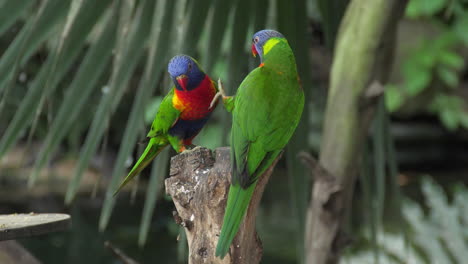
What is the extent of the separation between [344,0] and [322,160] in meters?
0.34

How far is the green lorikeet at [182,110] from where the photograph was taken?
50cm

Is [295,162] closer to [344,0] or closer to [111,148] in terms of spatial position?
[344,0]

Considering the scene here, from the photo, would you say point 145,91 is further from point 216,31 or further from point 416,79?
point 416,79

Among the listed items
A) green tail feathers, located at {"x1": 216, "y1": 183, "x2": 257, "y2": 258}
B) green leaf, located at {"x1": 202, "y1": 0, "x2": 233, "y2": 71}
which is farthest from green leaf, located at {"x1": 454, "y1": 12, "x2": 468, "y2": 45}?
green tail feathers, located at {"x1": 216, "y1": 183, "x2": 257, "y2": 258}

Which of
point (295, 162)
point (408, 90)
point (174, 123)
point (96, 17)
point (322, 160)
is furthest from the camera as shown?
point (408, 90)

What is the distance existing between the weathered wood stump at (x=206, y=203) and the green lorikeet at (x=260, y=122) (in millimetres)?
98

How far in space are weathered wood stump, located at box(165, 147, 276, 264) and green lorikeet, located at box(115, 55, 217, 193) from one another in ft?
0.10

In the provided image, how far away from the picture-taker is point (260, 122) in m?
0.46

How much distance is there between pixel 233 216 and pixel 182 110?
126mm

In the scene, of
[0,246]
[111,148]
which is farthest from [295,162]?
[111,148]

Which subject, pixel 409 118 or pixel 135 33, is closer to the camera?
pixel 135 33

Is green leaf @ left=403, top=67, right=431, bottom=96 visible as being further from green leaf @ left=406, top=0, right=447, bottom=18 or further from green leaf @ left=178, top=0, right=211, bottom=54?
green leaf @ left=178, top=0, right=211, bottom=54

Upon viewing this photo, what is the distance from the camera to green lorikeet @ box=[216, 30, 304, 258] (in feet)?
1.50

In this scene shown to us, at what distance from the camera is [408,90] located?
157 inches
